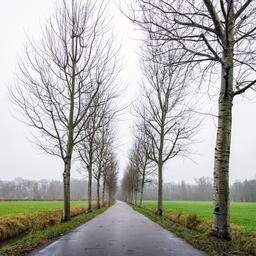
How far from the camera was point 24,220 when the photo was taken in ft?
67.7

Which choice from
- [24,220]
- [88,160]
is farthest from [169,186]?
[24,220]

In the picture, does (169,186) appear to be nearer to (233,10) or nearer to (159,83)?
(159,83)

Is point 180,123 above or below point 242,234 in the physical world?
above

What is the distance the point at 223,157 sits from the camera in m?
11.0

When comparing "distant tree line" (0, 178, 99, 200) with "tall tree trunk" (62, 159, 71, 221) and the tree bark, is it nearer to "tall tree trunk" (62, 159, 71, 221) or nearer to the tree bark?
"tall tree trunk" (62, 159, 71, 221)

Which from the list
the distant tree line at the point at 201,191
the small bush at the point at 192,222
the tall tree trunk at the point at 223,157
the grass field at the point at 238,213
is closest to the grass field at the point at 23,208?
the small bush at the point at 192,222

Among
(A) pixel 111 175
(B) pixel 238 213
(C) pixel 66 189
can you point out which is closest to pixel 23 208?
(C) pixel 66 189

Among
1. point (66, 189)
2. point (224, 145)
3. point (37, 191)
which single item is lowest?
point (66, 189)

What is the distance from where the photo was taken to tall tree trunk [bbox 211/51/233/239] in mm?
10766

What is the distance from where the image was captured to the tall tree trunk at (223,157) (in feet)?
35.3

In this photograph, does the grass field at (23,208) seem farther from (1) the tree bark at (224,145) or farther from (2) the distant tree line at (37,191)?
(2) the distant tree line at (37,191)

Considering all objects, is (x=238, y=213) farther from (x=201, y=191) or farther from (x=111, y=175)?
(x=201, y=191)

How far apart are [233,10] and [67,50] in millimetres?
10751

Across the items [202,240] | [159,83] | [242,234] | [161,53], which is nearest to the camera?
[202,240]
